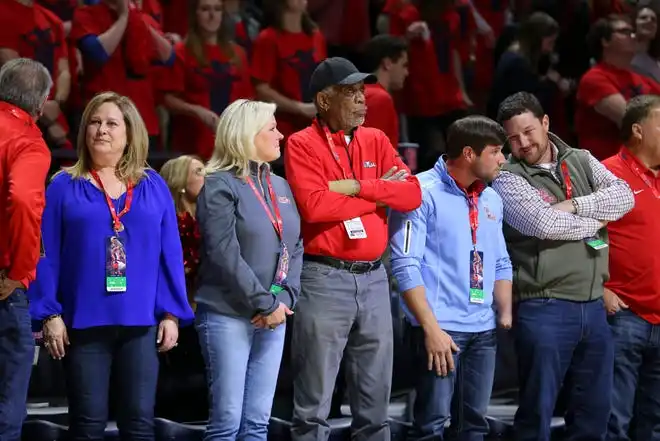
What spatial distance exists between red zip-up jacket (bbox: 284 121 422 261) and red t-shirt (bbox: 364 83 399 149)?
6.13 ft

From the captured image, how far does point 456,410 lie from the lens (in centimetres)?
569

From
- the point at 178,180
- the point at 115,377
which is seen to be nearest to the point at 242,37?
the point at 178,180

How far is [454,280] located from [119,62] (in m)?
2.93

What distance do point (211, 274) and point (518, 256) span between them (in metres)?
1.56

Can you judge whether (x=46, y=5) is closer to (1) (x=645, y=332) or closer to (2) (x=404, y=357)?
(2) (x=404, y=357)

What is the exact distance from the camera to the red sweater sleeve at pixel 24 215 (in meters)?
4.79

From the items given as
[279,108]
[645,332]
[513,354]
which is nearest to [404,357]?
[513,354]

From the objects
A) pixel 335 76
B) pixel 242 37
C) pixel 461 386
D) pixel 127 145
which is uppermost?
pixel 242 37

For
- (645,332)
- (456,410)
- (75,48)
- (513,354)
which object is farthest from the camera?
(75,48)

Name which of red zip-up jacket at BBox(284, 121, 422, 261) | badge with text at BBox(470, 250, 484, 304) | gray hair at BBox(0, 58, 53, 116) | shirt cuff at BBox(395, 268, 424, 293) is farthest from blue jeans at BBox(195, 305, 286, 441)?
gray hair at BBox(0, 58, 53, 116)

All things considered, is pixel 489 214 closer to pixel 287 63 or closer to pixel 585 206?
pixel 585 206

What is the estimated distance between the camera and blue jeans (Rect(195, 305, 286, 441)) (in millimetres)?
5191

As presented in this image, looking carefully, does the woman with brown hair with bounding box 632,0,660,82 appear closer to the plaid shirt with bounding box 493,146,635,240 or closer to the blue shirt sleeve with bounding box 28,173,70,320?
the plaid shirt with bounding box 493,146,635,240

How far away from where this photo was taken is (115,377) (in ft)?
16.7
